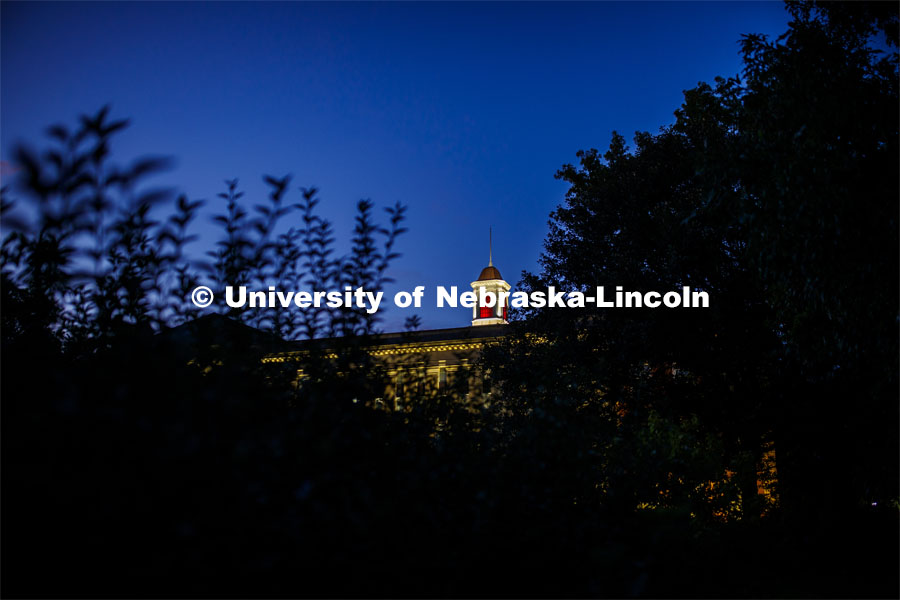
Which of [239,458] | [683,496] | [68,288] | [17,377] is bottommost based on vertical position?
[683,496]

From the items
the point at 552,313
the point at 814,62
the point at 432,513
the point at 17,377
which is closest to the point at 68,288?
the point at 17,377

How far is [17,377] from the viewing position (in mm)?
4238

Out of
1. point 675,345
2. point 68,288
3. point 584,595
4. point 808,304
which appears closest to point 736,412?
point 675,345

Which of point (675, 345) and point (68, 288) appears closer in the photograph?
point (68, 288)

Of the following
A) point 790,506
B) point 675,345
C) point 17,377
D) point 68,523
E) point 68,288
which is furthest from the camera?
point 675,345

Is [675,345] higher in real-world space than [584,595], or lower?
higher

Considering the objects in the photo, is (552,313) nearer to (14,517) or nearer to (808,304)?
(808,304)

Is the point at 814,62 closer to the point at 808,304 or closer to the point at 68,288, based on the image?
the point at 808,304

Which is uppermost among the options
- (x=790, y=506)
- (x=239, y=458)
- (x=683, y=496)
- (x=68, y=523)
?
(x=239, y=458)

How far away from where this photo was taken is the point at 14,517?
3.49 metres

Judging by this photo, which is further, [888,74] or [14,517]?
[888,74]

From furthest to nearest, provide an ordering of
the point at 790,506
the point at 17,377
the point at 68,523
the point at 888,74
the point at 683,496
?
the point at 790,506 < the point at 683,496 < the point at 888,74 < the point at 17,377 < the point at 68,523

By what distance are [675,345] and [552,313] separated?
13.1ft

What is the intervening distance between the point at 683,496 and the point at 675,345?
6.47m
